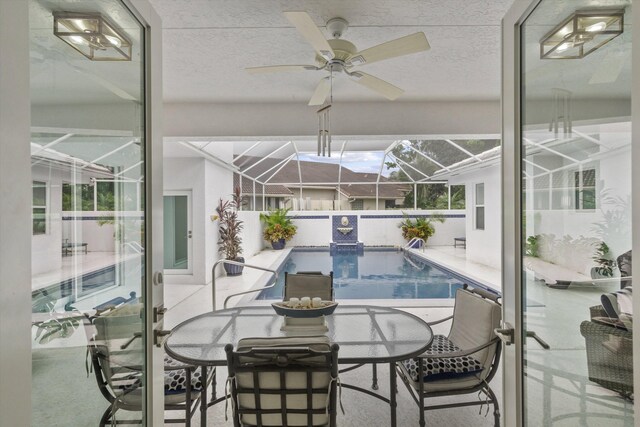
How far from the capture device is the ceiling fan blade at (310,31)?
162cm

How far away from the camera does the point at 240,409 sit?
150cm

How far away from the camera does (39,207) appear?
31.5 inches

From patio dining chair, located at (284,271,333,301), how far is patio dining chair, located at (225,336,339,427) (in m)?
1.38

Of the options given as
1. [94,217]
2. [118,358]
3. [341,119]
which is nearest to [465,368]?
[118,358]

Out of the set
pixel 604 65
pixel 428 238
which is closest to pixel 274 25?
pixel 604 65

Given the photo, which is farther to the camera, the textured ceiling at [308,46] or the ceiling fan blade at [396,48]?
the textured ceiling at [308,46]

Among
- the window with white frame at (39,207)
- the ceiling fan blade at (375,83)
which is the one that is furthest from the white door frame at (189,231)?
the window with white frame at (39,207)

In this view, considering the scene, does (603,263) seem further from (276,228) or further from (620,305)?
(276,228)

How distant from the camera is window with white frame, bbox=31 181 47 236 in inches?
30.5

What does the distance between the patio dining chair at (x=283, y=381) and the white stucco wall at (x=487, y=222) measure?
7.44 meters

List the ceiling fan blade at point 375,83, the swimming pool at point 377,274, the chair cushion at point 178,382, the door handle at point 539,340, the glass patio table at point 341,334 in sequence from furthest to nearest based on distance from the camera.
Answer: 1. the swimming pool at point 377,274
2. the ceiling fan blade at point 375,83
3. the chair cushion at point 178,382
4. the glass patio table at point 341,334
5. the door handle at point 539,340

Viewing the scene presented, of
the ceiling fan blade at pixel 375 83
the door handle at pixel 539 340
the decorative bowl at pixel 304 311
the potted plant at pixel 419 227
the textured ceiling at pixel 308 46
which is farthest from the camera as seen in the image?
the potted plant at pixel 419 227

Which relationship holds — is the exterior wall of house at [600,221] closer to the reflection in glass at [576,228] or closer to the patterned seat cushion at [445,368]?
the reflection in glass at [576,228]

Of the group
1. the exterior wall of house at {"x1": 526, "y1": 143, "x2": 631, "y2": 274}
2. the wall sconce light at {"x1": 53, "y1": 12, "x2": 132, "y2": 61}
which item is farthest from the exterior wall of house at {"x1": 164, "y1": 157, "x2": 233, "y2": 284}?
the exterior wall of house at {"x1": 526, "y1": 143, "x2": 631, "y2": 274}
